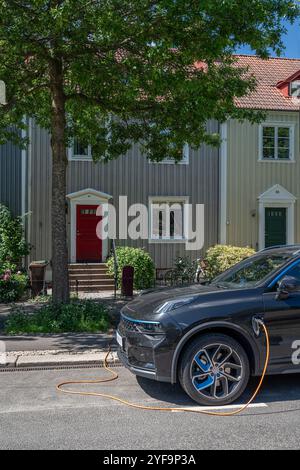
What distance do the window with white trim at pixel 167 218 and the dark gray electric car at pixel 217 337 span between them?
12.0m

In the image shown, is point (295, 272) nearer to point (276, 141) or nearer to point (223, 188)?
point (223, 188)

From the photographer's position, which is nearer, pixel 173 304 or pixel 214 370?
pixel 214 370

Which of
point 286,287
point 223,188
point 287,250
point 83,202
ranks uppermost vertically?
point 223,188

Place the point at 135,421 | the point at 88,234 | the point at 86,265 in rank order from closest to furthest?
the point at 135,421 → the point at 86,265 → the point at 88,234

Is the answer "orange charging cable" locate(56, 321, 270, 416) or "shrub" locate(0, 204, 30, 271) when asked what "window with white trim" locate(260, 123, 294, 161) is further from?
"orange charging cable" locate(56, 321, 270, 416)

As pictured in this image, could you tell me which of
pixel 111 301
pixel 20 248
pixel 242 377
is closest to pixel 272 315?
pixel 242 377

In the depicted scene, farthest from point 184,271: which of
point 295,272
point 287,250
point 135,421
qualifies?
point 135,421

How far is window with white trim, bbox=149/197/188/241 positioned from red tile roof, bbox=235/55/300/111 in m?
4.06

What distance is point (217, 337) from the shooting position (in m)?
5.30

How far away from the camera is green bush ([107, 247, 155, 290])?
1535 cm

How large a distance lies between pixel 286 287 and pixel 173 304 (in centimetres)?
125

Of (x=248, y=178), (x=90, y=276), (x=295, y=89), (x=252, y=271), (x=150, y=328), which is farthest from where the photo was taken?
(x=295, y=89)

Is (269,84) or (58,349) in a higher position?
(269,84)

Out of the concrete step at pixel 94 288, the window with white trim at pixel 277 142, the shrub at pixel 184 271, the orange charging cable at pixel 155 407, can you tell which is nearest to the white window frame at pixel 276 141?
the window with white trim at pixel 277 142
